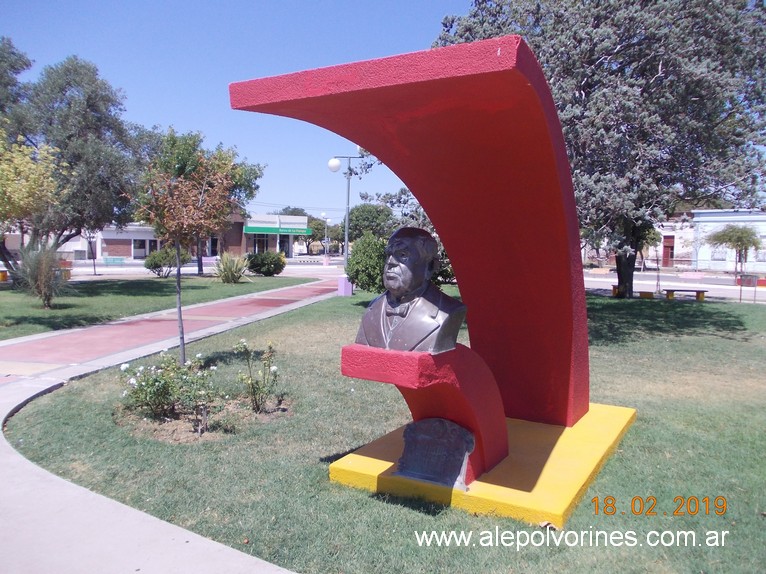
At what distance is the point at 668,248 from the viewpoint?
5350 cm

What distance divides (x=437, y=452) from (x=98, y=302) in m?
16.8

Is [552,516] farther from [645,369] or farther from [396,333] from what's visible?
[645,369]

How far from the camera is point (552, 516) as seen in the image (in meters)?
3.98

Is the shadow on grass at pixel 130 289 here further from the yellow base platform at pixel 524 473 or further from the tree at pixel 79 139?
the yellow base platform at pixel 524 473

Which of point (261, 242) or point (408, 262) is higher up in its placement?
point (261, 242)

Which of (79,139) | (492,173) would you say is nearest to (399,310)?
(492,173)

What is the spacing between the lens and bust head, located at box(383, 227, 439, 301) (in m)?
4.17

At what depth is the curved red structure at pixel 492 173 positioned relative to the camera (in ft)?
10.9

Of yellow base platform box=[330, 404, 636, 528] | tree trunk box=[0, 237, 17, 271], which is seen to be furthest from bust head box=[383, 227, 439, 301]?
tree trunk box=[0, 237, 17, 271]

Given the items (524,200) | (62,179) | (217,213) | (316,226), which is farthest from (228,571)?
(316,226)

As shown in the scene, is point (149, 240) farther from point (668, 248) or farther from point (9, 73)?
point (668, 248)

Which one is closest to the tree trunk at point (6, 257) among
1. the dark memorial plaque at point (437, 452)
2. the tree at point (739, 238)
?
the dark memorial plaque at point (437, 452)

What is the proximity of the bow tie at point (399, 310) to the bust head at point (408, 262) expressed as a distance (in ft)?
0.25

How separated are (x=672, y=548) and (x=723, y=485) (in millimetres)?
1342
